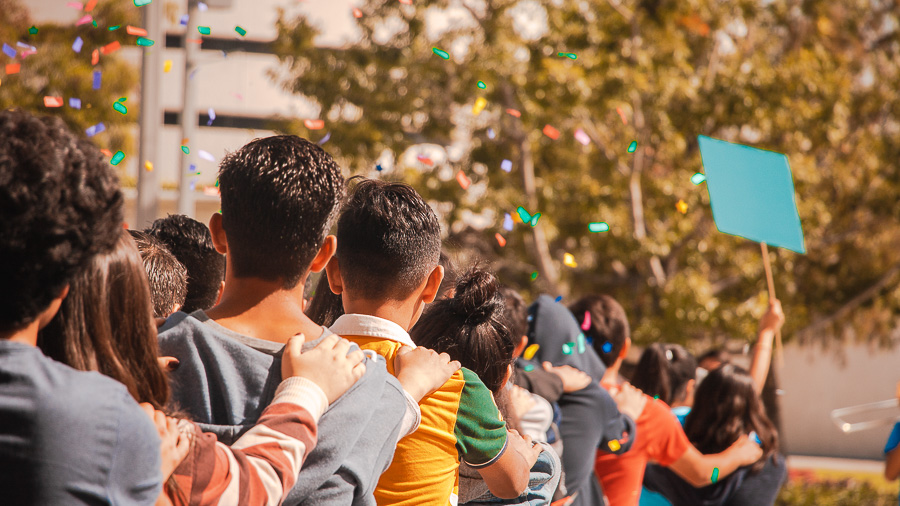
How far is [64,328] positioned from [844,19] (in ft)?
38.5

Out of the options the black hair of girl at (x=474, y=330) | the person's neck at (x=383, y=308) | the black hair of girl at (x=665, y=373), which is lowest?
the black hair of girl at (x=665, y=373)

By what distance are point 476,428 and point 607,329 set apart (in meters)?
2.12

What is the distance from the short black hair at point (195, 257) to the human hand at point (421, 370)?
1079 millimetres

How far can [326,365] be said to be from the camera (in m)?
1.73

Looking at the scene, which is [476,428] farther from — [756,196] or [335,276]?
[756,196]

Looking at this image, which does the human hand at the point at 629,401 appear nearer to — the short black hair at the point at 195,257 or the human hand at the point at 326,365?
the short black hair at the point at 195,257

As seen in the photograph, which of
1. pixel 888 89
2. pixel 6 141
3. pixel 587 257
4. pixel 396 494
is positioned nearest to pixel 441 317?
pixel 396 494

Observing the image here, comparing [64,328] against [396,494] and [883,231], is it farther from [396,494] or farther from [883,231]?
[883,231]

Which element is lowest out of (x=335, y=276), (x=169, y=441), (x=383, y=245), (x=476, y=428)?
(x=476, y=428)

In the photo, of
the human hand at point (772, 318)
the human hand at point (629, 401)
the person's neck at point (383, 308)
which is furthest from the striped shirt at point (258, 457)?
the human hand at point (772, 318)

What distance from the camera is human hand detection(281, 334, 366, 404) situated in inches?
67.2

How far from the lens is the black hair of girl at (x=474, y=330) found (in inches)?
103

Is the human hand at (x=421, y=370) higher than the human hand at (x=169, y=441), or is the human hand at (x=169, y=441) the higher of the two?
the human hand at (x=169, y=441)

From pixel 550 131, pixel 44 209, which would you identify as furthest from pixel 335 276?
pixel 550 131
